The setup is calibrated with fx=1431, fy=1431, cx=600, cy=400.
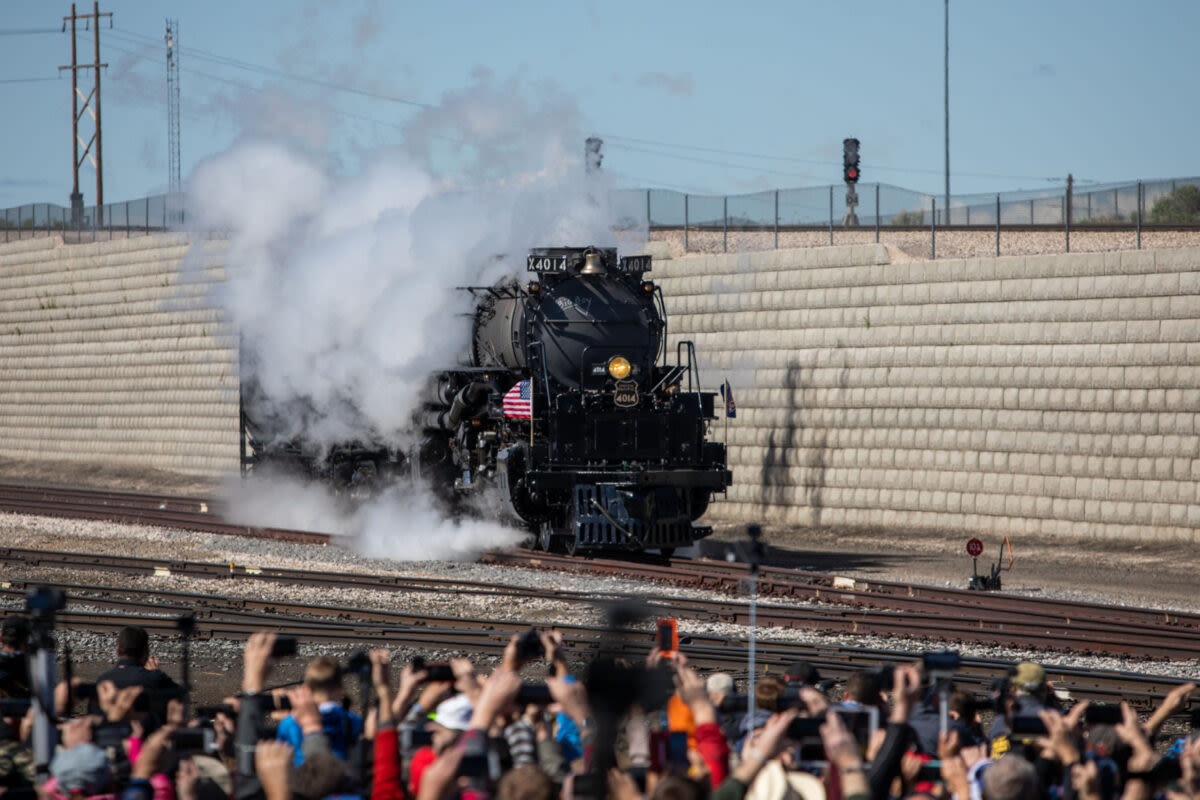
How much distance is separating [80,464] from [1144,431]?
32436mm

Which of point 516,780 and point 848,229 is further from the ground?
point 848,229

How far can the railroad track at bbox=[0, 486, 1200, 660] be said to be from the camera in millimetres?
13727

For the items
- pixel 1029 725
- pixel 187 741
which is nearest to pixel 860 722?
pixel 1029 725

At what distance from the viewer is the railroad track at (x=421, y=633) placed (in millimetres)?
11523

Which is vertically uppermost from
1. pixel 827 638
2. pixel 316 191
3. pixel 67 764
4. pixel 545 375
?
pixel 316 191

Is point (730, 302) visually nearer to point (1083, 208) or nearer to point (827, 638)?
point (1083, 208)

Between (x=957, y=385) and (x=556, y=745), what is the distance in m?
19.7

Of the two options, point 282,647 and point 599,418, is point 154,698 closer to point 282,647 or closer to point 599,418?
point 282,647

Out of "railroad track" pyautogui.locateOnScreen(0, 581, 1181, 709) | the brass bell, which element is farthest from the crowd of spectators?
the brass bell

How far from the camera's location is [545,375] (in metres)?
19.3

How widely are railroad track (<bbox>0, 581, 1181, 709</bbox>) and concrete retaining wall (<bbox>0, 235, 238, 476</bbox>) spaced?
2175cm

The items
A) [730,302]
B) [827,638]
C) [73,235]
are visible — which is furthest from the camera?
[73,235]

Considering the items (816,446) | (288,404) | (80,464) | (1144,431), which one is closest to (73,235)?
(80,464)

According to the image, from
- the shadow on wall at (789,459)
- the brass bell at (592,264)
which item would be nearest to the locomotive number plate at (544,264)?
the brass bell at (592,264)
